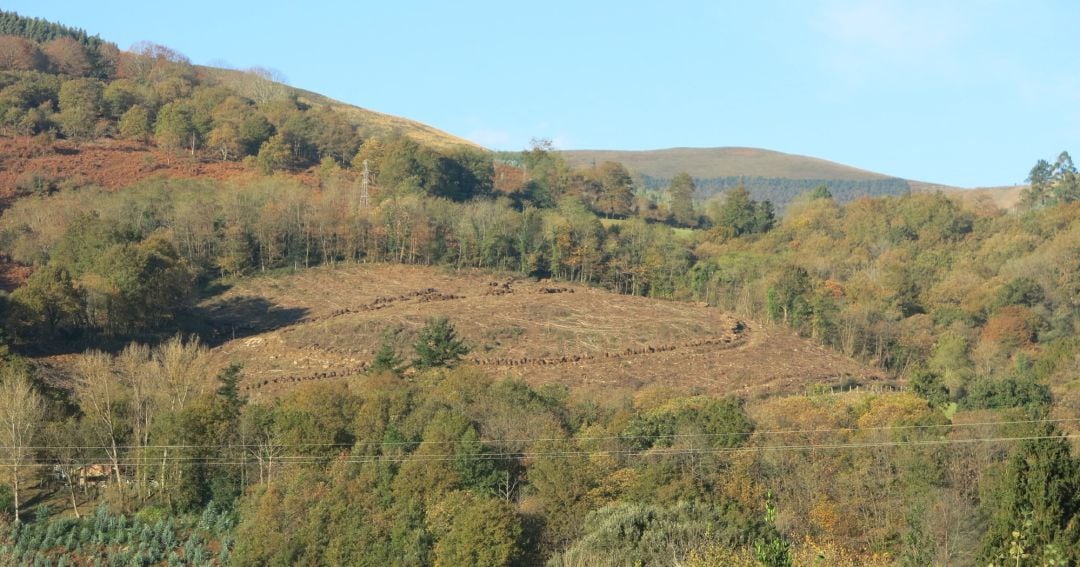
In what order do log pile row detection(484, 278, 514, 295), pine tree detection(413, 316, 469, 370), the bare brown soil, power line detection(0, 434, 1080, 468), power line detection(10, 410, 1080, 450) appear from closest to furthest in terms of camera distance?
power line detection(0, 434, 1080, 468) < power line detection(10, 410, 1080, 450) < pine tree detection(413, 316, 469, 370) < the bare brown soil < log pile row detection(484, 278, 514, 295)

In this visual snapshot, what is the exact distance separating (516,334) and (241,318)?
1667cm

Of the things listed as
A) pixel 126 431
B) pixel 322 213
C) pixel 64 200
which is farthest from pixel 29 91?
pixel 126 431

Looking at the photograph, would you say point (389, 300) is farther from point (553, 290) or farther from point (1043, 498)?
point (1043, 498)

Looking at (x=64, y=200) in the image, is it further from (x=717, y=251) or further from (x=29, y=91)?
(x=717, y=251)

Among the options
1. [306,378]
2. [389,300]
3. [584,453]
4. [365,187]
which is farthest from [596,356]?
[365,187]

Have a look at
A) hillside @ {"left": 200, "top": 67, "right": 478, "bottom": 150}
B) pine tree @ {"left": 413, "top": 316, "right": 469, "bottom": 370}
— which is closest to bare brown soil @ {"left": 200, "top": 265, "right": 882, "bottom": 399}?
pine tree @ {"left": 413, "top": 316, "right": 469, "bottom": 370}

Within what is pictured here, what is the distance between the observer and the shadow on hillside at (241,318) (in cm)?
6970

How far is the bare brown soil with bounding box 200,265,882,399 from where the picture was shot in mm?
62312

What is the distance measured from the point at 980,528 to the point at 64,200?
70246 millimetres

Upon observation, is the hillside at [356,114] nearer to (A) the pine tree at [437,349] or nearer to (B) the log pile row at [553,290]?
(B) the log pile row at [553,290]

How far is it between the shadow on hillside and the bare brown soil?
0.39ft

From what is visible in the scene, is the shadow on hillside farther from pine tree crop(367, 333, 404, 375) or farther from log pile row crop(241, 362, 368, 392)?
pine tree crop(367, 333, 404, 375)

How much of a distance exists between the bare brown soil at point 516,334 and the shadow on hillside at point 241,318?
12 centimetres

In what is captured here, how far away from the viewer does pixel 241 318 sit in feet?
240
